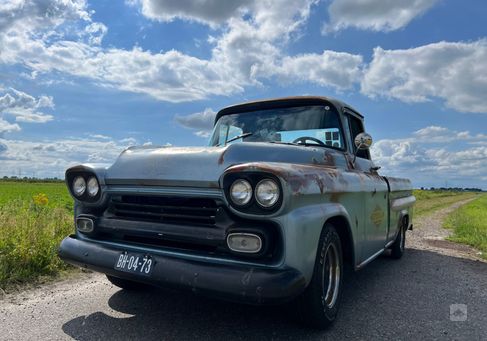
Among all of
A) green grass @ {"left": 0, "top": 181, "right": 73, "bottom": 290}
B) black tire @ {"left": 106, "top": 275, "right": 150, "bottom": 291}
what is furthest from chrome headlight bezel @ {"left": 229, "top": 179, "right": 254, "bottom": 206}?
green grass @ {"left": 0, "top": 181, "right": 73, "bottom": 290}

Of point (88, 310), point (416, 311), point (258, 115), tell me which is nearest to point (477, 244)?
point (416, 311)

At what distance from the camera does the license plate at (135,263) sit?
2.90 meters

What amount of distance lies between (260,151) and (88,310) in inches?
82.5

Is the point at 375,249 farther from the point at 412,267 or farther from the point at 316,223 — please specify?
the point at 316,223

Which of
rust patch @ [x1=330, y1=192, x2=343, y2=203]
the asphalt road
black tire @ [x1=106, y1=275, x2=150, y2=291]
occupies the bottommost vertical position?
the asphalt road

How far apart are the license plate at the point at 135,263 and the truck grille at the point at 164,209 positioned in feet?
0.97

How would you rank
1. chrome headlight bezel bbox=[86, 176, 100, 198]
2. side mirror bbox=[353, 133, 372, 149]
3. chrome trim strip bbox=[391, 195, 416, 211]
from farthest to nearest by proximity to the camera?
chrome trim strip bbox=[391, 195, 416, 211] < side mirror bbox=[353, 133, 372, 149] < chrome headlight bezel bbox=[86, 176, 100, 198]

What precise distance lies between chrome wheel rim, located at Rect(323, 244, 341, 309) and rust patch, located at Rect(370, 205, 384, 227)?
3.76 feet

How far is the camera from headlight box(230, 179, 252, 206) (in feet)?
8.83

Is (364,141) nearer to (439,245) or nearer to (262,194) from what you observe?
(262,194)

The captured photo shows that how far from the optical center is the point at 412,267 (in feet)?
19.4

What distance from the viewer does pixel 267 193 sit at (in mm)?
2664

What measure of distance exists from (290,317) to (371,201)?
1.74 metres

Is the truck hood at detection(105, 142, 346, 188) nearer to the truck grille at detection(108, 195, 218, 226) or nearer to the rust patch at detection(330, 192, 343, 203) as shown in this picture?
the truck grille at detection(108, 195, 218, 226)
